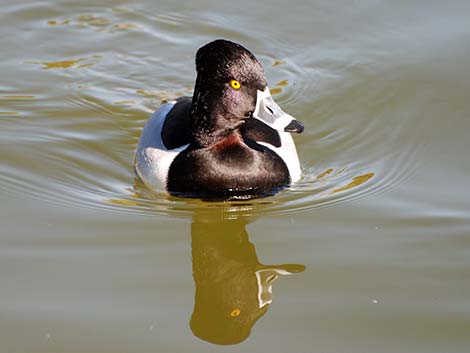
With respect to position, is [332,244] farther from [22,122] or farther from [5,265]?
[22,122]

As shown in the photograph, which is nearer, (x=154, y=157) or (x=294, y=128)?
(x=294, y=128)

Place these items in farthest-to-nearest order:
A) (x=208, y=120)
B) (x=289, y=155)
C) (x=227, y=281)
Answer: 1. (x=289, y=155)
2. (x=208, y=120)
3. (x=227, y=281)

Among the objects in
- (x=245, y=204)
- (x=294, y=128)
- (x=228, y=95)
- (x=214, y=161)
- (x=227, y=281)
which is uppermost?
(x=228, y=95)

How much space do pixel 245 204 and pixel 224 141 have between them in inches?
Answer: 18.8

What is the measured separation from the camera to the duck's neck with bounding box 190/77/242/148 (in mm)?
6359

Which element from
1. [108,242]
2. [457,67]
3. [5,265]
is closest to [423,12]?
[457,67]

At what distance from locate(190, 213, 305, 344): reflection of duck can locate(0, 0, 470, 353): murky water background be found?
0.04ft

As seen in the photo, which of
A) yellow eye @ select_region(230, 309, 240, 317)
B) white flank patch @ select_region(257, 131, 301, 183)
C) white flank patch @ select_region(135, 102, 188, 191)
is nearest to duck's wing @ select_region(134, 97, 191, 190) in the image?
white flank patch @ select_region(135, 102, 188, 191)

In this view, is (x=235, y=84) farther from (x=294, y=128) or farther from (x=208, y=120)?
(x=294, y=128)

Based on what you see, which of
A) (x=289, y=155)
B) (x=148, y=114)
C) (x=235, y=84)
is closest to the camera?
(x=235, y=84)

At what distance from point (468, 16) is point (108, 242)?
4886 mm

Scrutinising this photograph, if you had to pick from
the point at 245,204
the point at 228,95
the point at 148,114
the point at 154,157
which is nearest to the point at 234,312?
the point at 245,204

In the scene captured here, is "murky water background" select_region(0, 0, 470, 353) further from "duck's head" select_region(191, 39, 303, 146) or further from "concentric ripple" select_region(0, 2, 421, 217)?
"duck's head" select_region(191, 39, 303, 146)

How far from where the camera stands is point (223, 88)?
626cm
